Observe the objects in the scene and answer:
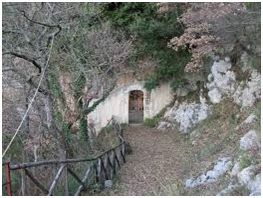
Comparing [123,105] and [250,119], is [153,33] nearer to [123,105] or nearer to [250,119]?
[123,105]

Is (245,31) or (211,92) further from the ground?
(245,31)

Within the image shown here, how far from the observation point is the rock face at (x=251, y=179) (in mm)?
6992

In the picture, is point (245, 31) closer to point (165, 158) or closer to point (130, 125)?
point (165, 158)

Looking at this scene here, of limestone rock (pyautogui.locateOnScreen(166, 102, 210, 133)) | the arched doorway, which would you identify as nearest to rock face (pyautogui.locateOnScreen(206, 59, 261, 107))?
limestone rock (pyautogui.locateOnScreen(166, 102, 210, 133))

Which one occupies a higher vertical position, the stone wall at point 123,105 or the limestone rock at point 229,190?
the stone wall at point 123,105

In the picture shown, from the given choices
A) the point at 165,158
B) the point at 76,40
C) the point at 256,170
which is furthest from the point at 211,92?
the point at 256,170

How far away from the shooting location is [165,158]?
13203mm

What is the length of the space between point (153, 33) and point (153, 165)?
6.82 m

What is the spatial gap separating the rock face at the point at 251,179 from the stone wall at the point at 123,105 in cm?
1170

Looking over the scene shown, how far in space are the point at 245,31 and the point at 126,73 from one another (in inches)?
264

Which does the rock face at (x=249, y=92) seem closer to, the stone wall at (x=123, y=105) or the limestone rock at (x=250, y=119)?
the limestone rock at (x=250, y=119)

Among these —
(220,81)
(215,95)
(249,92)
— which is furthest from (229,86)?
(249,92)

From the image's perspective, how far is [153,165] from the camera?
12.4 m

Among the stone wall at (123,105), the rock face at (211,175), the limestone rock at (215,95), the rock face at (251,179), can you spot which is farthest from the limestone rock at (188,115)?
the rock face at (251,179)
